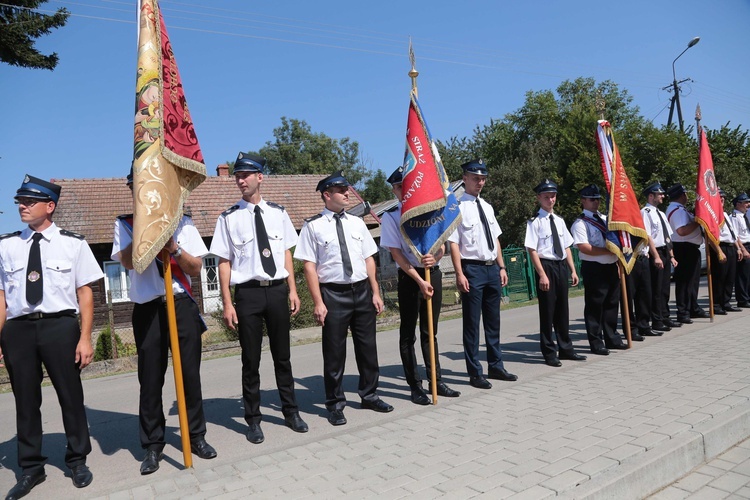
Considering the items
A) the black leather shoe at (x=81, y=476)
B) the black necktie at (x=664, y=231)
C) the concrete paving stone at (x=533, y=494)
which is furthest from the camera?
the black necktie at (x=664, y=231)

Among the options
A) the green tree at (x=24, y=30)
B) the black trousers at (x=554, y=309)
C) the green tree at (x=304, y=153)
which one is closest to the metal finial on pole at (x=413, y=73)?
the black trousers at (x=554, y=309)

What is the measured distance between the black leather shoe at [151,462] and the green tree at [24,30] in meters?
13.5

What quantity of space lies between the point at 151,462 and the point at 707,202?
9.15m

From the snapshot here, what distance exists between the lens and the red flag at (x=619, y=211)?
7.34 metres

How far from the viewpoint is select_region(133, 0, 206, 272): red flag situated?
397cm

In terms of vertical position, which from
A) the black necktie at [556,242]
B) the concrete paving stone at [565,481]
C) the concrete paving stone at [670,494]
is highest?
the black necktie at [556,242]

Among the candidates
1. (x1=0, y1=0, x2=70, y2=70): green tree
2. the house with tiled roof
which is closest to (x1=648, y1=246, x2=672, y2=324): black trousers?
the house with tiled roof

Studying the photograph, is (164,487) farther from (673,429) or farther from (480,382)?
(673,429)

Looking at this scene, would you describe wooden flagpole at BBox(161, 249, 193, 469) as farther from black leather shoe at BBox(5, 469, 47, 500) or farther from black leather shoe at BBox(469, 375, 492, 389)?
black leather shoe at BBox(469, 375, 492, 389)

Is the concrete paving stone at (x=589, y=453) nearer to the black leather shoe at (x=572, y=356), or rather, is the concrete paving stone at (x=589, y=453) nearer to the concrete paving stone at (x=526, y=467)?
the concrete paving stone at (x=526, y=467)

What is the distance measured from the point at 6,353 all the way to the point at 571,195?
98.9ft

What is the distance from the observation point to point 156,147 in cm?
409

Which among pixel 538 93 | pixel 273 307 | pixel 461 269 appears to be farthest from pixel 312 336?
pixel 538 93

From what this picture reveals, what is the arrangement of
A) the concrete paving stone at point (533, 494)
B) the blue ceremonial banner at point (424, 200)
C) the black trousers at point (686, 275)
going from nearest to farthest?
the concrete paving stone at point (533, 494)
the blue ceremonial banner at point (424, 200)
the black trousers at point (686, 275)
